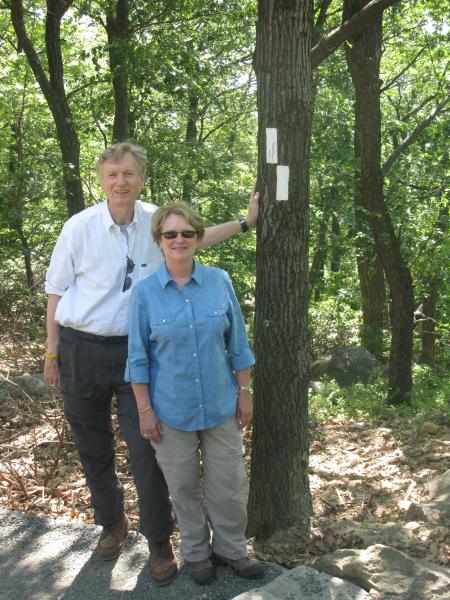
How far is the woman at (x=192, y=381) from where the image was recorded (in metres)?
3.26

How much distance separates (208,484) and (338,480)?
3.12 meters

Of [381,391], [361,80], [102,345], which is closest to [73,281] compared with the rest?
[102,345]

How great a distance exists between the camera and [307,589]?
3.11m

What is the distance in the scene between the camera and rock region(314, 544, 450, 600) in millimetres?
3014

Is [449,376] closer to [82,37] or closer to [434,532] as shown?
[434,532]

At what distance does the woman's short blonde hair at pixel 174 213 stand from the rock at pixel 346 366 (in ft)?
28.7

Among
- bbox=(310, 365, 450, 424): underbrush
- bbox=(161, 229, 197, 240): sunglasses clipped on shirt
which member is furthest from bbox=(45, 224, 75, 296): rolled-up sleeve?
bbox=(310, 365, 450, 424): underbrush

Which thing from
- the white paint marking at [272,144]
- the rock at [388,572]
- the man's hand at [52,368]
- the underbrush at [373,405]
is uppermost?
the white paint marking at [272,144]

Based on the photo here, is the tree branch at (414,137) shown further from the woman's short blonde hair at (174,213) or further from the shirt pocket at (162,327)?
the shirt pocket at (162,327)

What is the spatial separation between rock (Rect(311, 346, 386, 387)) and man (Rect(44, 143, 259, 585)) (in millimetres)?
8394

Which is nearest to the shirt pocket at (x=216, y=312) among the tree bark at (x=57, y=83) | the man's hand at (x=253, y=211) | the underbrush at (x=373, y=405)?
the man's hand at (x=253, y=211)

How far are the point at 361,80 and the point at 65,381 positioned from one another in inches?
275

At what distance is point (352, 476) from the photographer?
6266mm

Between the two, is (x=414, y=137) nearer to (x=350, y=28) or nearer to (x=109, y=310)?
(x=350, y=28)
